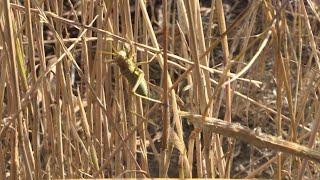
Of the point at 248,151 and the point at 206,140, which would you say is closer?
the point at 206,140

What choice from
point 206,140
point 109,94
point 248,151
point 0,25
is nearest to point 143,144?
point 109,94

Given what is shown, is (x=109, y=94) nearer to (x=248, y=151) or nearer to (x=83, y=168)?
(x=83, y=168)

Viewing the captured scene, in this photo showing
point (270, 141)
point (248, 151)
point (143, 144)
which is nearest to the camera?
point (270, 141)

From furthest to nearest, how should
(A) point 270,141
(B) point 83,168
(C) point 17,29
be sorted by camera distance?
(B) point 83,168 → (C) point 17,29 → (A) point 270,141

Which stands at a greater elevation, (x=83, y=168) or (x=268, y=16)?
(x=268, y=16)

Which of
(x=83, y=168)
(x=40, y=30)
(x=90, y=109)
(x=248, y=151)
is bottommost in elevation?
(x=248, y=151)

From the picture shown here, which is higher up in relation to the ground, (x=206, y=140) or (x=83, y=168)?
(x=206, y=140)

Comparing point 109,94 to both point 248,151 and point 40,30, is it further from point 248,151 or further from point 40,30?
point 248,151

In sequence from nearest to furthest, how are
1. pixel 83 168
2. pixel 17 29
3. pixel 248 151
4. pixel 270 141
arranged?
pixel 270 141, pixel 17 29, pixel 83 168, pixel 248 151

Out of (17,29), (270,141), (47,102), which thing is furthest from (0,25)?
(270,141)
